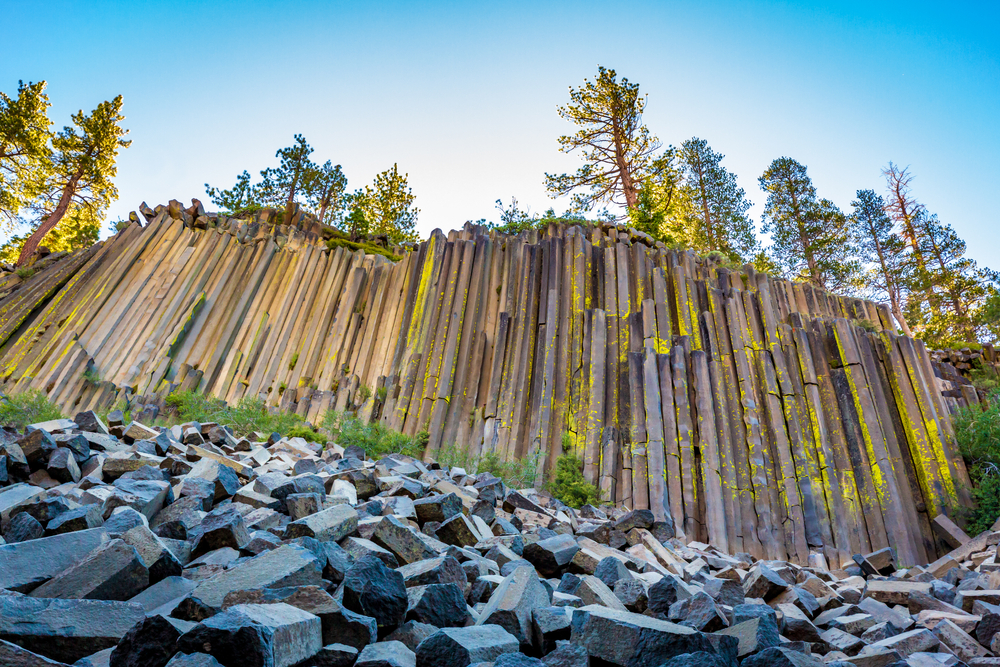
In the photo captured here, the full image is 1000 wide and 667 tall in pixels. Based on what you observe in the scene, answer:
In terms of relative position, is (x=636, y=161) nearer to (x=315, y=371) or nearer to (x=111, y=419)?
(x=315, y=371)

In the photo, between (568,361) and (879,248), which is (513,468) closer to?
(568,361)

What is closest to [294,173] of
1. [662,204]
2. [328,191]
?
[328,191]

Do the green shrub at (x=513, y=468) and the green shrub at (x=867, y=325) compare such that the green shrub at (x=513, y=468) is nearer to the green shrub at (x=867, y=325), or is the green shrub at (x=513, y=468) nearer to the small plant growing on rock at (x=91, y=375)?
the green shrub at (x=867, y=325)

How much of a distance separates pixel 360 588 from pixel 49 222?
83.3 ft

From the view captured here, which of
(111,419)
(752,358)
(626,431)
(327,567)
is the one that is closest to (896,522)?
(752,358)

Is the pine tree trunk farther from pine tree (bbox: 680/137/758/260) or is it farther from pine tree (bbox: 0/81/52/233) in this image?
pine tree (bbox: 680/137/758/260)

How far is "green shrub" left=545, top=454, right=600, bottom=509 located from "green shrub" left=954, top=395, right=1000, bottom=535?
481 cm

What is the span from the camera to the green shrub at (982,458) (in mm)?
7340

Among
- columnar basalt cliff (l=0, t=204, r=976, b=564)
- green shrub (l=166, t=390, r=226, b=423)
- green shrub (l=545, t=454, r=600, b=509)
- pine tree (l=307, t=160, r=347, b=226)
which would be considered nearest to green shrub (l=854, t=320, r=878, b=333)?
columnar basalt cliff (l=0, t=204, r=976, b=564)

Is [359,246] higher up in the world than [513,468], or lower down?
higher up

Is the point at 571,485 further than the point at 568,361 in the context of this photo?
No

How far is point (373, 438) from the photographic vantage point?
8.70 metres

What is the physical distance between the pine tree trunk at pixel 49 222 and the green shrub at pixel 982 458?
77.6 feet

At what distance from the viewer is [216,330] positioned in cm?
1277
